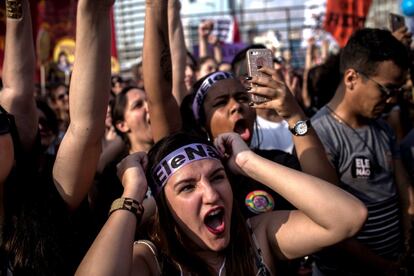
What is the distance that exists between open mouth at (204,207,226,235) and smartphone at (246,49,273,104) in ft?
1.72

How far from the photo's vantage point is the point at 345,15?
356 inches

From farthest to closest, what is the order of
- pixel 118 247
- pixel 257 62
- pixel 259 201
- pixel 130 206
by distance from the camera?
pixel 259 201 → pixel 257 62 → pixel 130 206 → pixel 118 247

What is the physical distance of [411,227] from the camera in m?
3.49

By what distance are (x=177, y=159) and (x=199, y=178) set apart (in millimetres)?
133

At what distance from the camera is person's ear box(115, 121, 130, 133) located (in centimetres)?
454

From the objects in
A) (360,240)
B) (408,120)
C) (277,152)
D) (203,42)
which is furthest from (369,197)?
(203,42)

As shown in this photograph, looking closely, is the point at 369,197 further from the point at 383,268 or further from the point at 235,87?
the point at 235,87

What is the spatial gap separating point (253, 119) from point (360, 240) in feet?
3.03

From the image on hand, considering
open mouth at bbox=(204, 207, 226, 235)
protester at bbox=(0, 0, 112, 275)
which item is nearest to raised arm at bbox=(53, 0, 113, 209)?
protester at bbox=(0, 0, 112, 275)

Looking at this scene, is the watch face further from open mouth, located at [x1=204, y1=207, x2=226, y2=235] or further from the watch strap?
Answer: the watch strap

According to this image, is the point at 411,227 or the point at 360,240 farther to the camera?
the point at 411,227

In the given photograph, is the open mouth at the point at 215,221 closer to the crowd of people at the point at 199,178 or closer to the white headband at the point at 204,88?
the crowd of people at the point at 199,178

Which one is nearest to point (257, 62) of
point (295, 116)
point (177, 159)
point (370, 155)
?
point (295, 116)

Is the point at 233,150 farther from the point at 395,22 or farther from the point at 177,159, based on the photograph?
the point at 395,22
